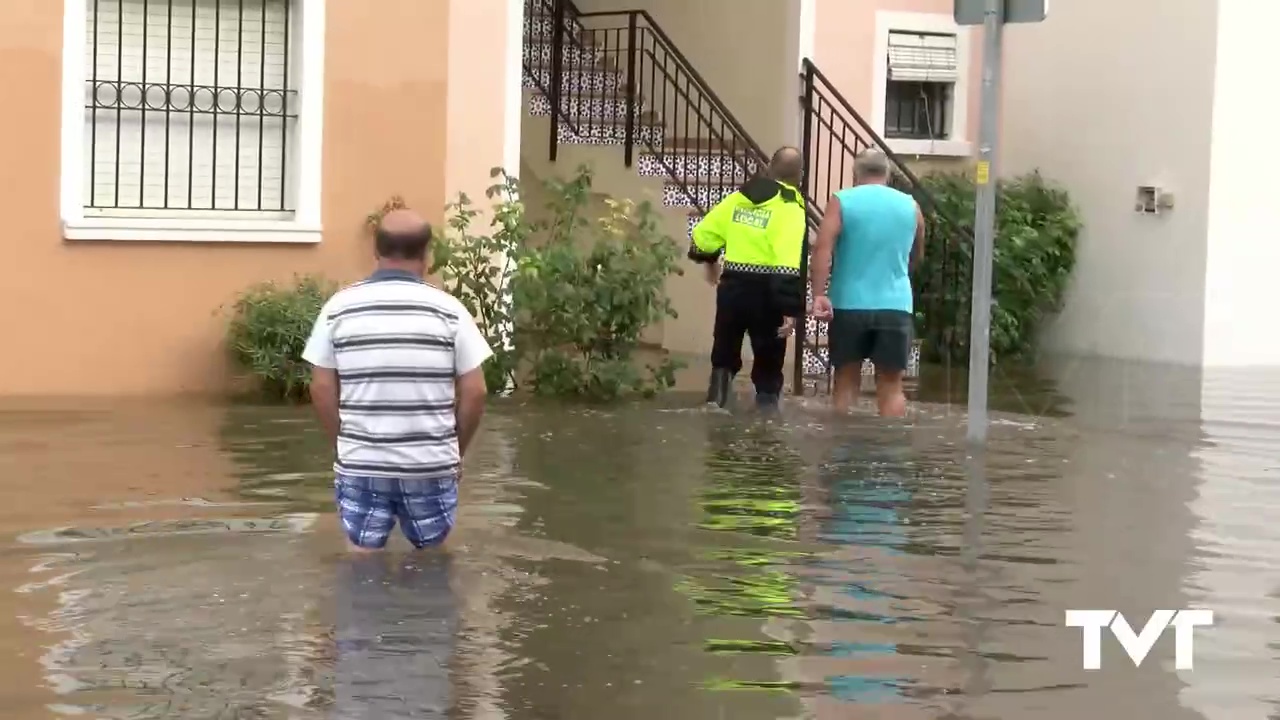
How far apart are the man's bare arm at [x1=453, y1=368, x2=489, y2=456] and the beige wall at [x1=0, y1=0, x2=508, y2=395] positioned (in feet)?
21.5

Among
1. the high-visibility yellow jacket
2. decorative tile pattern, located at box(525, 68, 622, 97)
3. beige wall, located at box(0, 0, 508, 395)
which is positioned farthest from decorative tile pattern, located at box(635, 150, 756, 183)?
the high-visibility yellow jacket

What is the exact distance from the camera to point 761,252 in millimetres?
12656

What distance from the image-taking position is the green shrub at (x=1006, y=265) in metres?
16.9

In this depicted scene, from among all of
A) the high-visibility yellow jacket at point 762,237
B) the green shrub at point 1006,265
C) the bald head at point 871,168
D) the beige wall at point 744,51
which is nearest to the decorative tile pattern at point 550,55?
the beige wall at point 744,51

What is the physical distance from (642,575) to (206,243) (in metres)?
6.49

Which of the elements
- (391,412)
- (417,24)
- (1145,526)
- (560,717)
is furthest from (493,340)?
(560,717)

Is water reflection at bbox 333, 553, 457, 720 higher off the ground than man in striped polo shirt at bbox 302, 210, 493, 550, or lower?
lower

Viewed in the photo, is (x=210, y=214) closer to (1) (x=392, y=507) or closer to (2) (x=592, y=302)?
(2) (x=592, y=302)

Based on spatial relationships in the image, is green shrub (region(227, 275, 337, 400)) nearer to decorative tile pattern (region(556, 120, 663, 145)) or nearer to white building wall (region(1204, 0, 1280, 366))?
decorative tile pattern (region(556, 120, 663, 145))

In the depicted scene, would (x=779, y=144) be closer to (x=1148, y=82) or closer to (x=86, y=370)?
(x=1148, y=82)

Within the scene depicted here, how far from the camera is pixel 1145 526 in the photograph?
9086 mm

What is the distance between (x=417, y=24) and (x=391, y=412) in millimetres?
7375

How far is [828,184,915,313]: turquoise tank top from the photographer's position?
39.5ft

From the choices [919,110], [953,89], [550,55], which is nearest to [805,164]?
[919,110]
